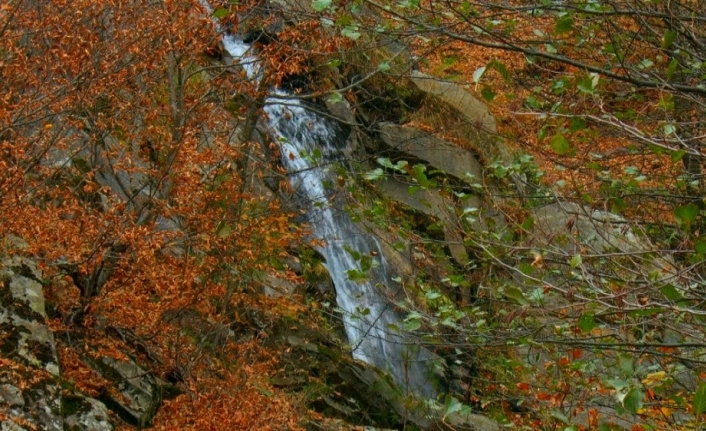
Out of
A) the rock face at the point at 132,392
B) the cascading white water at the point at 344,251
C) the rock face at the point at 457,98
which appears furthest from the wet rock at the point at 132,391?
the rock face at the point at 457,98

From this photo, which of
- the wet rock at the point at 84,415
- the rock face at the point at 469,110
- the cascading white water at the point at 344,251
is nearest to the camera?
the wet rock at the point at 84,415

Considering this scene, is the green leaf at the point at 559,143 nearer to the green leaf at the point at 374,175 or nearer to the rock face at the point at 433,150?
the green leaf at the point at 374,175

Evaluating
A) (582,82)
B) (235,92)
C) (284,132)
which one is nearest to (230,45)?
(284,132)

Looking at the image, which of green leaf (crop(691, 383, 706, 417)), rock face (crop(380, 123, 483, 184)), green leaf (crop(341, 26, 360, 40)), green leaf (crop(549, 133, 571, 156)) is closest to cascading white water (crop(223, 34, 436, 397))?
rock face (crop(380, 123, 483, 184))

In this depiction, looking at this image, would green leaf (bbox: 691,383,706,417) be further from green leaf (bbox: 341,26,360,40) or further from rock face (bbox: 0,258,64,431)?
rock face (bbox: 0,258,64,431)

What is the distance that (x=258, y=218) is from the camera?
8883 millimetres

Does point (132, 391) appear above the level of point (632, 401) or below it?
below

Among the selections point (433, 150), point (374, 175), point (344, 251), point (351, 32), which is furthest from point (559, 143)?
point (433, 150)

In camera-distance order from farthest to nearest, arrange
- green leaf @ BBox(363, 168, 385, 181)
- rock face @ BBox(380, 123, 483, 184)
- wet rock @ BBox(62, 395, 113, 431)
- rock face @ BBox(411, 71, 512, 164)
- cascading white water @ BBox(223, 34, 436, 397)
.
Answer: rock face @ BBox(411, 71, 512, 164), rock face @ BBox(380, 123, 483, 184), cascading white water @ BBox(223, 34, 436, 397), wet rock @ BBox(62, 395, 113, 431), green leaf @ BBox(363, 168, 385, 181)

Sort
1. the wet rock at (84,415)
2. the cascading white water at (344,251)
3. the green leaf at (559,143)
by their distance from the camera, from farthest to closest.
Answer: the cascading white water at (344,251) < the wet rock at (84,415) < the green leaf at (559,143)

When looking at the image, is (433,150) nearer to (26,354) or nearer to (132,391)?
(132,391)

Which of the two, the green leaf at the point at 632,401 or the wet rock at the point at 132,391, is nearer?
the green leaf at the point at 632,401

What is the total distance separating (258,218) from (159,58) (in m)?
2.03

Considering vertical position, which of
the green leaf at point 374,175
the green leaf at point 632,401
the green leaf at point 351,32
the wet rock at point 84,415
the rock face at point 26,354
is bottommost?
the wet rock at point 84,415
